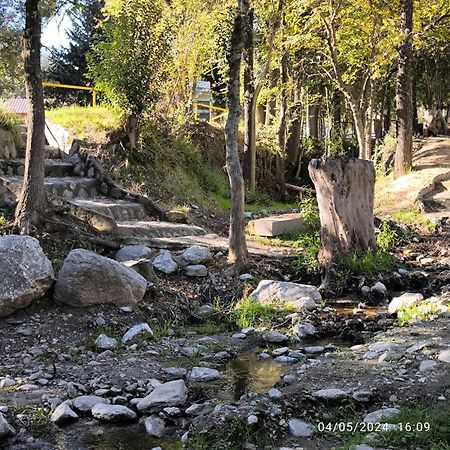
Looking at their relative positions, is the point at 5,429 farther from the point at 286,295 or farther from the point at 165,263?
the point at 165,263

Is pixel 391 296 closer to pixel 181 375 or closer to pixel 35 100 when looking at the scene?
pixel 181 375

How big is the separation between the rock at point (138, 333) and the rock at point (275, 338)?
122cm

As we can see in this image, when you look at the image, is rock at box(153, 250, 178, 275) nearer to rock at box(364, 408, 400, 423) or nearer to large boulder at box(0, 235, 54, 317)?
large boulder at box(0, 235, 54, 317)

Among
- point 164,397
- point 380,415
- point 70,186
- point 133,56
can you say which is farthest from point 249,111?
point 380,415

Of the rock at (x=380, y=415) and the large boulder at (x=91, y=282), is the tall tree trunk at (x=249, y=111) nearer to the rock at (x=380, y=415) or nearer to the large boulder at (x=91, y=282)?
the large boulder at (x=91, y=282)

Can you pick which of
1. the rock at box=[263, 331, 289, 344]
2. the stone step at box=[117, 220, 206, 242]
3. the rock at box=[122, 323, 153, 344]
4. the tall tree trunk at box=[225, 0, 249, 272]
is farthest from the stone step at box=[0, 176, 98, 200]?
the rock at box=[263, 331, 289, 344]

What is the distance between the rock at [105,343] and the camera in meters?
5.94

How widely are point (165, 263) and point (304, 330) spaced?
9.01ft

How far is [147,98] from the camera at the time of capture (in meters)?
13.3

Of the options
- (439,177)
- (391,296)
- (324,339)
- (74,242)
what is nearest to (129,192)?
(74,242)

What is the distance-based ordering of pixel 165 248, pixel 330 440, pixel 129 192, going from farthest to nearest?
pixel 129 192
pixel 165 248
pixel 330 440

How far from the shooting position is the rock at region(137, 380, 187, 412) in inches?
176

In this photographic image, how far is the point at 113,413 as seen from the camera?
4309 millimetres

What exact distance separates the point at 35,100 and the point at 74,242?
1.88 metres
